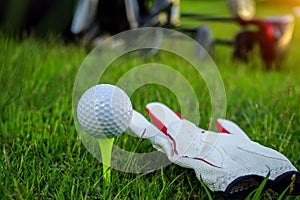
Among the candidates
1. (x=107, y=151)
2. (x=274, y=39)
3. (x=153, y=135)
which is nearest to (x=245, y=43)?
(x=274, y=39)

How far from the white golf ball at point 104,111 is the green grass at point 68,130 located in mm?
140

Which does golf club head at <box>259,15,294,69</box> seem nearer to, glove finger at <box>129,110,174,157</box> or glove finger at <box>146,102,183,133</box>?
glove finger at <box>146,102,183,133</box>

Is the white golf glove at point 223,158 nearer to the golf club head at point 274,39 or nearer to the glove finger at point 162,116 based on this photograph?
the glove finger at point 162,116

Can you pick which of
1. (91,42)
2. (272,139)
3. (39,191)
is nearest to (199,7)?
(91,42)

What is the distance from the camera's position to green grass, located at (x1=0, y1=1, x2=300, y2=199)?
1299 mm

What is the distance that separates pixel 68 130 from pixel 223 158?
0.64 meters

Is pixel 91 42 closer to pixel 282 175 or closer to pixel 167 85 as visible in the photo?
pixel 167 85

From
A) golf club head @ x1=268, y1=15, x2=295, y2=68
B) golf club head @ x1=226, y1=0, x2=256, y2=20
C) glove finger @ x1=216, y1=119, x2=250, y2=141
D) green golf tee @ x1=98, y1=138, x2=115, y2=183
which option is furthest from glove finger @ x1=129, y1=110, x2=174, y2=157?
golf club head @ x1=226, y1=0, x2=256, y2=20

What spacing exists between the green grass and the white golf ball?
0.46ft

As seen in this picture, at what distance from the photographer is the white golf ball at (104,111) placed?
1264mm

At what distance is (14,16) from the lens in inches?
143

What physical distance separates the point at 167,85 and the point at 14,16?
170 centimetres

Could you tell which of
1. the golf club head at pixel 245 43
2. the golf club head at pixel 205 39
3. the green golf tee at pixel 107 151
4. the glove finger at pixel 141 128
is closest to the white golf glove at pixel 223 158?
the glove finger at pixel 141 128

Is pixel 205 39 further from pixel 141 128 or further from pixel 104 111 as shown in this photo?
pixel 104 111
